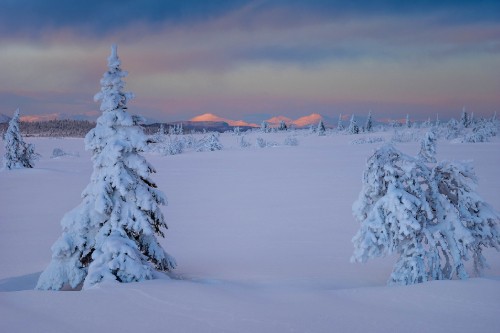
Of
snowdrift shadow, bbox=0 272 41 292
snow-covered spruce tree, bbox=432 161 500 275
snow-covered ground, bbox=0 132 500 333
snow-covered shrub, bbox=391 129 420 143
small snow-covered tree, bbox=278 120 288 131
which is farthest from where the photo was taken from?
small snow-covered tree, bbox=278 120 288 131

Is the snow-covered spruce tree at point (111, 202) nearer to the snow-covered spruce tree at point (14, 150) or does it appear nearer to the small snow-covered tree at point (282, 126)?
the snow-covered spruce tree at point (14, 150)

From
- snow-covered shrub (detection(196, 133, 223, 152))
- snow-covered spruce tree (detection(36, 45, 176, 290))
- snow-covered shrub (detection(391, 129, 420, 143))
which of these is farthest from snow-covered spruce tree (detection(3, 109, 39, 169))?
snow-covered shrub (detection(391, 129, 420, 143))

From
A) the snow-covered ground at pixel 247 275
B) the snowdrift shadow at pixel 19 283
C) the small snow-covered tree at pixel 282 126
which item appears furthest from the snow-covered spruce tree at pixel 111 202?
the small snow-covered tree at pixel 282 126

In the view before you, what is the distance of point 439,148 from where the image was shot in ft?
181

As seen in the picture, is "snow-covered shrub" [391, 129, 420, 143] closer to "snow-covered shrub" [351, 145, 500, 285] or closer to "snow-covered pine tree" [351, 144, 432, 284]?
"snow-covered shrub" [351, 145, 500, 285]

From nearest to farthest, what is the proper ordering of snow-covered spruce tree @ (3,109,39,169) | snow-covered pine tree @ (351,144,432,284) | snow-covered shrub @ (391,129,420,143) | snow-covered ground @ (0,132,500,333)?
1. snow-covered ground @ (0,132,500,333)
2. snow-covered pine tree @ (351,144,432,284)
3. snow-covered spruce tree @ (3,109,39,169)
4. snow-covered shrub @ (391,129,420,143)

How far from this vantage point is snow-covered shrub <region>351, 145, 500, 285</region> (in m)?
9.02

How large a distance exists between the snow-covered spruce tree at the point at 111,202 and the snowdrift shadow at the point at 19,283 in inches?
76.2

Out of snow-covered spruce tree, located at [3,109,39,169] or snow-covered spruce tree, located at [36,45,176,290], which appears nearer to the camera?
snow-covered spruce tree, located at [36,45,176,290]

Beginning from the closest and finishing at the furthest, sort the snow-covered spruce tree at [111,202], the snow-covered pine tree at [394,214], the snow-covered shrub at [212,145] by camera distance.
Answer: the snow-covered pine tree at [394,214], the snow-covered spruce tree at [111,202], the snow-covered shrub at [212,145]

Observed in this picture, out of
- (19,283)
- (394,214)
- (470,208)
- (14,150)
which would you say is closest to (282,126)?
(14,150)

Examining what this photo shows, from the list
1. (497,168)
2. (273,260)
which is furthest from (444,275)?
(497,168)

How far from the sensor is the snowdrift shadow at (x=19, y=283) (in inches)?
446

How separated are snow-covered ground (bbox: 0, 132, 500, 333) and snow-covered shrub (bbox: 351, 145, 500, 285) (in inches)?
48.3
